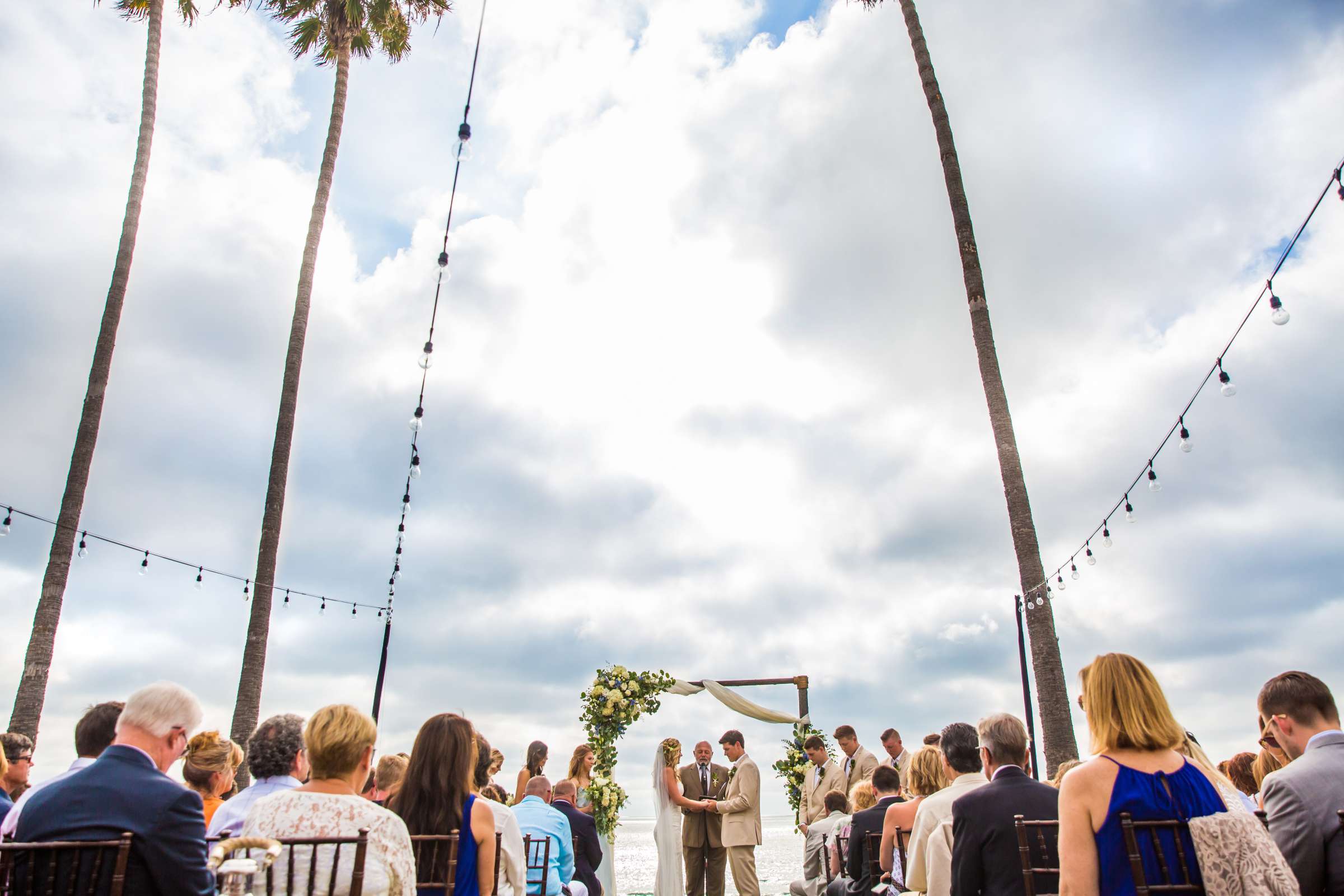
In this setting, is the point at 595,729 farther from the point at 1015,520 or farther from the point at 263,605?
the point at 1015,520

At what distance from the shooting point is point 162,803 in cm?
264

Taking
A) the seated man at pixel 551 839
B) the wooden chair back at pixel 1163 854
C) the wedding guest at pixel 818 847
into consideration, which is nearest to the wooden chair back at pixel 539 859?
the seated man at pixel 551 839

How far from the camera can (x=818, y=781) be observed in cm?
977

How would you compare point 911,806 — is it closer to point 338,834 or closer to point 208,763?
point 338,834

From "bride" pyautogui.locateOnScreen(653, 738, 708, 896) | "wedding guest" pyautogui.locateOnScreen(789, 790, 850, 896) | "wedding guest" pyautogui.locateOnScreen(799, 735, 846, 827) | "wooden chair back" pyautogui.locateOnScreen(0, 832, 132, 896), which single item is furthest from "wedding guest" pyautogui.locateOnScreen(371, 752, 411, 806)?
"wedding guest" pyautogui.locateOnScreen(799, 735, 846, 827)

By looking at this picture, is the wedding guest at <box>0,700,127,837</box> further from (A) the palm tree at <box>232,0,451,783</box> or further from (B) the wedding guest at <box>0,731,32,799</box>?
(A) the palm tree at <box>232,0,451,783</box>

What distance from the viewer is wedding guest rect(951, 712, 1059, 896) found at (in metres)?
3.42

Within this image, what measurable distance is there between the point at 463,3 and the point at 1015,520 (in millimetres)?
7272

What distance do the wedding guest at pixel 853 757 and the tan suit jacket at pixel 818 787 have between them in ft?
0.67

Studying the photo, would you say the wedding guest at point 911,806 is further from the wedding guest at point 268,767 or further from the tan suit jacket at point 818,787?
the tan suit jacket at point 818,787

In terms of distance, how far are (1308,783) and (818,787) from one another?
742 centimetres

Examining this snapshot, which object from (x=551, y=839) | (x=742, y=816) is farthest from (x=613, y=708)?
(x=551, y=839)

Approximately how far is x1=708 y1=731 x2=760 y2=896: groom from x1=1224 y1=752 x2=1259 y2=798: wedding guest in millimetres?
5356

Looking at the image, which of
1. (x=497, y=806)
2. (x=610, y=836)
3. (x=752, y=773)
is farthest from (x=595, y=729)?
(x=497, y=806)
